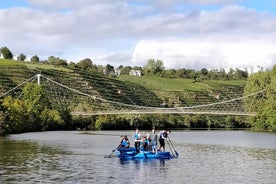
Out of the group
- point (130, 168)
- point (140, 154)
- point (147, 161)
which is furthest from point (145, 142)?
point (130, 168)

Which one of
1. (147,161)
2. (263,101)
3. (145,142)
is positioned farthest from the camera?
(263,101)

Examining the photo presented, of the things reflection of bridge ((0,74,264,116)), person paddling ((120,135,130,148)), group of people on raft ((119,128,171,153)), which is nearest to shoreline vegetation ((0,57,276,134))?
reflection of bridge ((0,74,264,116))

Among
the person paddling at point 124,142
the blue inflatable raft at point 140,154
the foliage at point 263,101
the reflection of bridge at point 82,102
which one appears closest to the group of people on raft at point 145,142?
the person paddling at point 124,142

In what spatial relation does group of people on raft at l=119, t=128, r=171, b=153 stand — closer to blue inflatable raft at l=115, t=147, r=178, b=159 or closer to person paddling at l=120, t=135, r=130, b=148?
person paddling at l=120, t=135, r=130, b=148

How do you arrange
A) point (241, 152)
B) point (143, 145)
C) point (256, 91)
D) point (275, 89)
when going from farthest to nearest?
point (256, 91) → point (275, 89) → point (241, 152) → point (143, 145)

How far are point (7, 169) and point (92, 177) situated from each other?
6.32 meters

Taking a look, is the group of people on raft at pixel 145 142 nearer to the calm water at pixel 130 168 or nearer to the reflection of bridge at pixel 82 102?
the calm water at pixel 130 168

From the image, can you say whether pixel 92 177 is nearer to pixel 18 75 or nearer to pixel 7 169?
pixel 7 169

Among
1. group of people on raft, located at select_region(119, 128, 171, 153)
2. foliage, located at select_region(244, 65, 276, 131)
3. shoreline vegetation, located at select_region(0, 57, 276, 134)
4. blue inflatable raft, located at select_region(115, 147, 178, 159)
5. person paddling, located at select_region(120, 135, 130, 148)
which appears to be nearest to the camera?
blue inflatable raft, located at select_region(115, 147, 178, 159)

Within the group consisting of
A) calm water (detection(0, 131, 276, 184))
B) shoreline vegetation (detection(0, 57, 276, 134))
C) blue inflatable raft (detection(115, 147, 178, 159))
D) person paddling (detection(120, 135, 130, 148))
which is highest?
shoreline vegetation (detection(0, 57, 276, 134))

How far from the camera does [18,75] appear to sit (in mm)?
160000

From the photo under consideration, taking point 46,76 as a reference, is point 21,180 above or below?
below

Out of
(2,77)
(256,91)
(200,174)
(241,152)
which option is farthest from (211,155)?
(2,77)

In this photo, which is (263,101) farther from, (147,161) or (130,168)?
(130,168)
